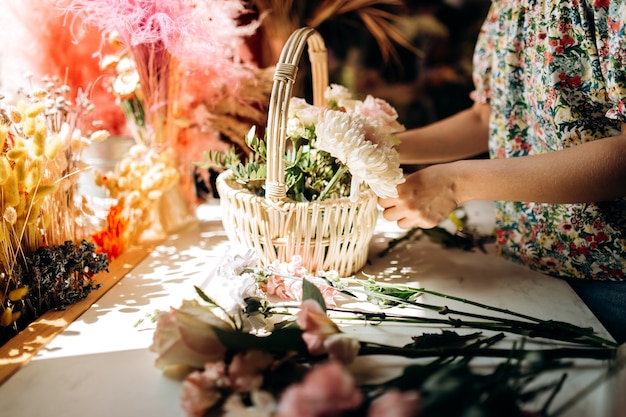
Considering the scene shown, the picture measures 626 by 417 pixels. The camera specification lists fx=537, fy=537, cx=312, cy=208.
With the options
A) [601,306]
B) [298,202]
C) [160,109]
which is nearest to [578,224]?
[601,306]

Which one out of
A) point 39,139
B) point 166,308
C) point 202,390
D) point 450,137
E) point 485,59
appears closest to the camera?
point 202,390

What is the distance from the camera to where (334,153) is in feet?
2.84

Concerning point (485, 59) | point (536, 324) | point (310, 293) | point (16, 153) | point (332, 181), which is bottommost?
point (536, 324)

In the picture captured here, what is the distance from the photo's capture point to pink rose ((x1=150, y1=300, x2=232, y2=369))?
26.4 inches

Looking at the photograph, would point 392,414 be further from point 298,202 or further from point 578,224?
point 578,224

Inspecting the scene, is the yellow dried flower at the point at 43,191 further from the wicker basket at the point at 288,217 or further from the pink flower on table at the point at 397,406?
the pink flower on table at the point at 397,406

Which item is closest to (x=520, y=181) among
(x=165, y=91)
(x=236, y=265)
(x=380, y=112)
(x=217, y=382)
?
(x=380, y=112)

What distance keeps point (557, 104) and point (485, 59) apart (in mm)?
295

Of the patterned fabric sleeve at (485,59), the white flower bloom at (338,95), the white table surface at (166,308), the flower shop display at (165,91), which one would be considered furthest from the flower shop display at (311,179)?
the patterned fabric sleeve at (485,59)

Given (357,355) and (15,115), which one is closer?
(357,355)

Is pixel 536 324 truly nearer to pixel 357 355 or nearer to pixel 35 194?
pixel 357 355

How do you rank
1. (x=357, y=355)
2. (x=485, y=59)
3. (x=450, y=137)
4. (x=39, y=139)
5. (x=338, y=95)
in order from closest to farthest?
(x=357, y=355)
(x=39, y=139)
(x=338, y=95)
(x=485, y=59)
(x=450, y=137)

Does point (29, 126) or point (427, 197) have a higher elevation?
point (29, 126)

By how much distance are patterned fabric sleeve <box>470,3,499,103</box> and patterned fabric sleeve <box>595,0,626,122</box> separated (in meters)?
0.34
